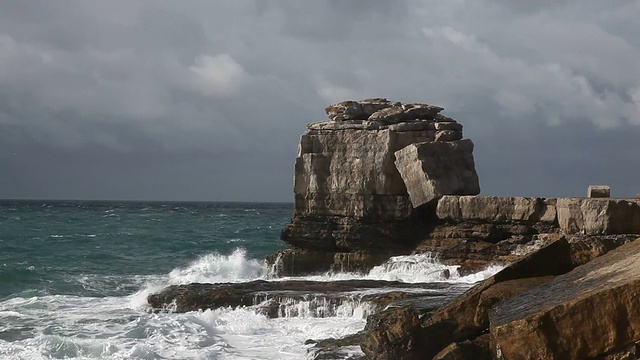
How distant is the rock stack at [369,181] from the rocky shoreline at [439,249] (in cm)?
3

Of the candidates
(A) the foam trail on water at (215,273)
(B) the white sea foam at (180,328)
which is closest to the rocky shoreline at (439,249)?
(B) the white sea foam at (180,328)

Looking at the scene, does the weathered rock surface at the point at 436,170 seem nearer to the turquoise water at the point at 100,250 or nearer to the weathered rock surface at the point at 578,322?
the turquoise water at the point at 100,250

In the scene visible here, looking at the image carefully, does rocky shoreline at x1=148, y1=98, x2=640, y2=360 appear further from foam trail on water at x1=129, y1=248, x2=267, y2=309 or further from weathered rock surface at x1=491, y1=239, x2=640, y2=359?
foam trail on water at x1=129, y1=248, x2=267, y2=309

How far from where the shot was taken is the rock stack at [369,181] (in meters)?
19.7

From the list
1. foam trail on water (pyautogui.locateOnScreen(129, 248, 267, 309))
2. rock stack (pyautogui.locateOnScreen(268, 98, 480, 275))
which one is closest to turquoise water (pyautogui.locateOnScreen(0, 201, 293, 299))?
foam trail on water (pyautogui.locateOnScreen(129, 248, 267, 309))

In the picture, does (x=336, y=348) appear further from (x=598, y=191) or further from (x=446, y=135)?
(x=446, y=135)

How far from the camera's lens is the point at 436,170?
19.4 metres

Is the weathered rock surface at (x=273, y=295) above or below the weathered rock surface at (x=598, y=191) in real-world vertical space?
below

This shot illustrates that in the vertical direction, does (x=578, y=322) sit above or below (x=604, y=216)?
below

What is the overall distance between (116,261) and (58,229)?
19722 mm

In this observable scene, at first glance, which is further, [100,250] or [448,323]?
[100,250]

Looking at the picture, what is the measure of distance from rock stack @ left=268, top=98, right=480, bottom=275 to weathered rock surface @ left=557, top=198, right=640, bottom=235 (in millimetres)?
4004

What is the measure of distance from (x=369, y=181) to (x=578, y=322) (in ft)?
43.5

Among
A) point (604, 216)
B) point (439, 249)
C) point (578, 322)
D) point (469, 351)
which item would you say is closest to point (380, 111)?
point (439, 249)
